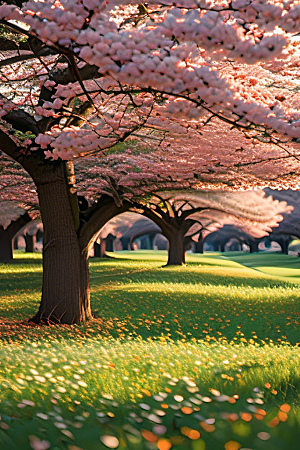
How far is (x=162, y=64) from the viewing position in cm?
528

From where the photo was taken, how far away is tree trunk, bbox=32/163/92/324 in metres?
10.9

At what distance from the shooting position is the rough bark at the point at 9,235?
31031 millimetres

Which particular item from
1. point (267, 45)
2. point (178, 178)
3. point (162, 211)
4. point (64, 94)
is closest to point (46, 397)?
point (267, 45)

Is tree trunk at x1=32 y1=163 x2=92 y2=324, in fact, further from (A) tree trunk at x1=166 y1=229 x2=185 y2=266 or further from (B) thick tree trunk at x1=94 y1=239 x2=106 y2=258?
(B) thick tree trunk at x1=94 y1=239 x2=106 y2=258

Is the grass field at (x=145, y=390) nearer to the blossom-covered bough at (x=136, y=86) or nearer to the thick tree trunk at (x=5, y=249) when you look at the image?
the blossom-covered bough at (x=136, y=86)

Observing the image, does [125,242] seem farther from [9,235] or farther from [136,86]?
[136,86]

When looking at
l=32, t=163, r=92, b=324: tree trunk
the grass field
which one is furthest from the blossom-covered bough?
the grass field

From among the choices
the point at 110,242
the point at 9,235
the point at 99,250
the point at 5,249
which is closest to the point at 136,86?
the point at 9,235

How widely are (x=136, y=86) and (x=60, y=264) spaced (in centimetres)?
577

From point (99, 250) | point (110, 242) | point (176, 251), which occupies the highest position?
point (110, 242)

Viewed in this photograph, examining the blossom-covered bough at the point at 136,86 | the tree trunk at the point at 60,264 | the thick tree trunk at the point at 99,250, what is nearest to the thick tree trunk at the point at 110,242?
the thick tree trunk at the point at 99,250

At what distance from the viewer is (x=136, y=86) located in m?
6.27

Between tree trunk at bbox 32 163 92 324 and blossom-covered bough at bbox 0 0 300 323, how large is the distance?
0.07ft

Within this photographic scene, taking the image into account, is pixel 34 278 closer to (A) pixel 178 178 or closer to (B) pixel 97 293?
(B) pixel 97 293
